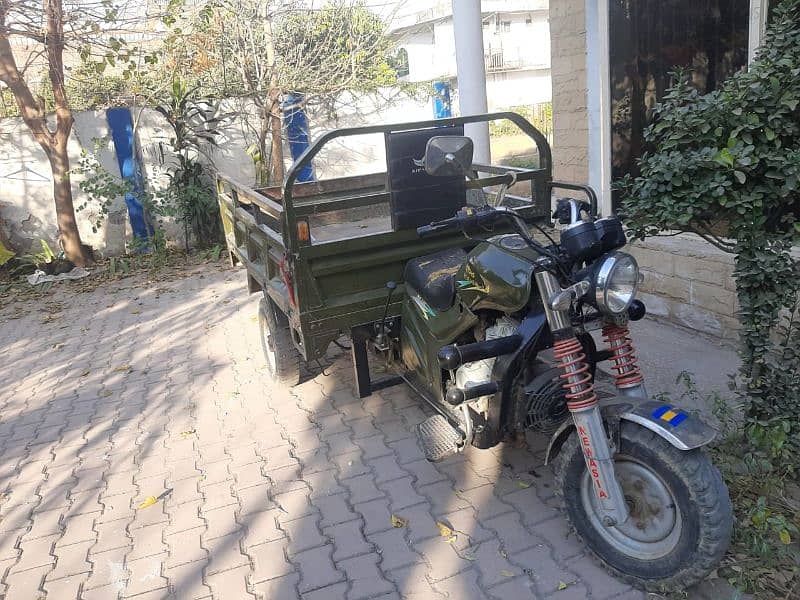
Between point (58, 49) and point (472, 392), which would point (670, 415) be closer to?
point (472, 392)

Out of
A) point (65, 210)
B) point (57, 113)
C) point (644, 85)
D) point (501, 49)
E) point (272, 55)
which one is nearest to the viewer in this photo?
point (644, 85)

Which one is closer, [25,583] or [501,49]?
[25,583]

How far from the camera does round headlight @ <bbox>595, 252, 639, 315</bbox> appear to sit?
243cm

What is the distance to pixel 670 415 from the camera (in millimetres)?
2434

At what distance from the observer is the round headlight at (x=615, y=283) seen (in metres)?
2.43

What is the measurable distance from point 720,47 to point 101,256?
810cm

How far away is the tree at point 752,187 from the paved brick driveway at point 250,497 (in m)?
1.21

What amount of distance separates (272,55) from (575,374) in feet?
29.0

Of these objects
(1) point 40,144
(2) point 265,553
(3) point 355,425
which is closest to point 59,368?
(3) point 355,425

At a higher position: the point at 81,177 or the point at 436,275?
the point at 81,177

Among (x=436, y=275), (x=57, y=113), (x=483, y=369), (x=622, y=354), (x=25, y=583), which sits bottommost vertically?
(x=25, y=583)

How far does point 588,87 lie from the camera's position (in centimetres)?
575

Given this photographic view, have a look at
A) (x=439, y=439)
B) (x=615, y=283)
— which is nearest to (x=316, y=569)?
(x=439, y=439)

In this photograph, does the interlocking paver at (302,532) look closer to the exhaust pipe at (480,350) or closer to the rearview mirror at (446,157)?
the exhaust pipe at (480,350)
